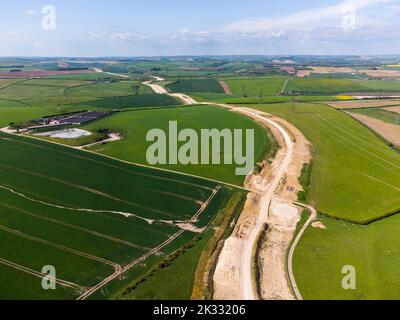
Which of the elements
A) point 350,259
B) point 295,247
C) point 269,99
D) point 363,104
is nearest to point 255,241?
point 295,247

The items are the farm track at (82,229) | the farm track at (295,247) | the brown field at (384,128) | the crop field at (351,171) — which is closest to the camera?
the farm track at (295,247)

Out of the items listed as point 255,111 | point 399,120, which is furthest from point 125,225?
point 399,120

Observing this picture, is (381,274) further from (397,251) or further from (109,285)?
(109,285)

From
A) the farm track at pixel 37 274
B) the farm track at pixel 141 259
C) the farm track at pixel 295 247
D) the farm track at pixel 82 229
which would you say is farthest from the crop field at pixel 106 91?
the farm track at pixel 295 247

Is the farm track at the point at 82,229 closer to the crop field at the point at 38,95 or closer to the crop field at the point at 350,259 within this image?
the crop field at the point at 350,259

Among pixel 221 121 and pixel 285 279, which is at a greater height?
pixel 221 121
